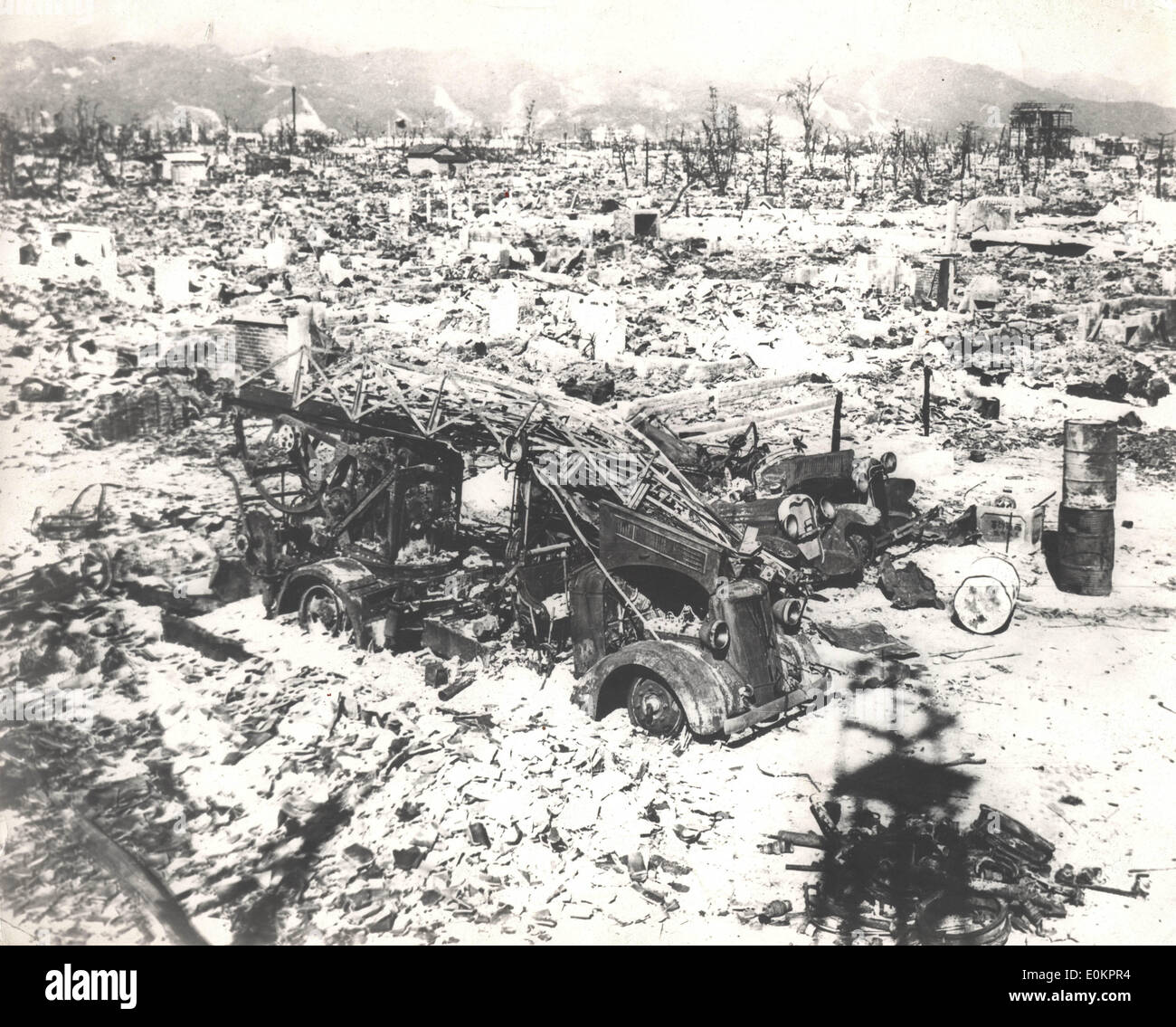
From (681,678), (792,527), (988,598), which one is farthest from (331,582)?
(988,598)

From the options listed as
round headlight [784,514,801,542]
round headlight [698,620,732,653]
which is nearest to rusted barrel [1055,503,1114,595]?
round headlight [784,514,801,542]

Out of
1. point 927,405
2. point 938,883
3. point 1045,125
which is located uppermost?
point 1045,125

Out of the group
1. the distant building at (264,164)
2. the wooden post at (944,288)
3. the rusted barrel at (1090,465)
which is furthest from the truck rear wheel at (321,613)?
the wooden post at (944,288)

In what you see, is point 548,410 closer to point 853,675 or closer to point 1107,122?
point 853,675

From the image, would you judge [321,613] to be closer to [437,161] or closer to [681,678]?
[681,678]

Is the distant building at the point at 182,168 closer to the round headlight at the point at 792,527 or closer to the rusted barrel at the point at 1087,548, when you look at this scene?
the round headlight at the point at 792,527

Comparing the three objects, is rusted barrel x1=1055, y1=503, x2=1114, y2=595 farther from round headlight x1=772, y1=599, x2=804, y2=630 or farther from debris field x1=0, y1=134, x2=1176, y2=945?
round headlight x1=772, y1=599, x2=804, y2=630
